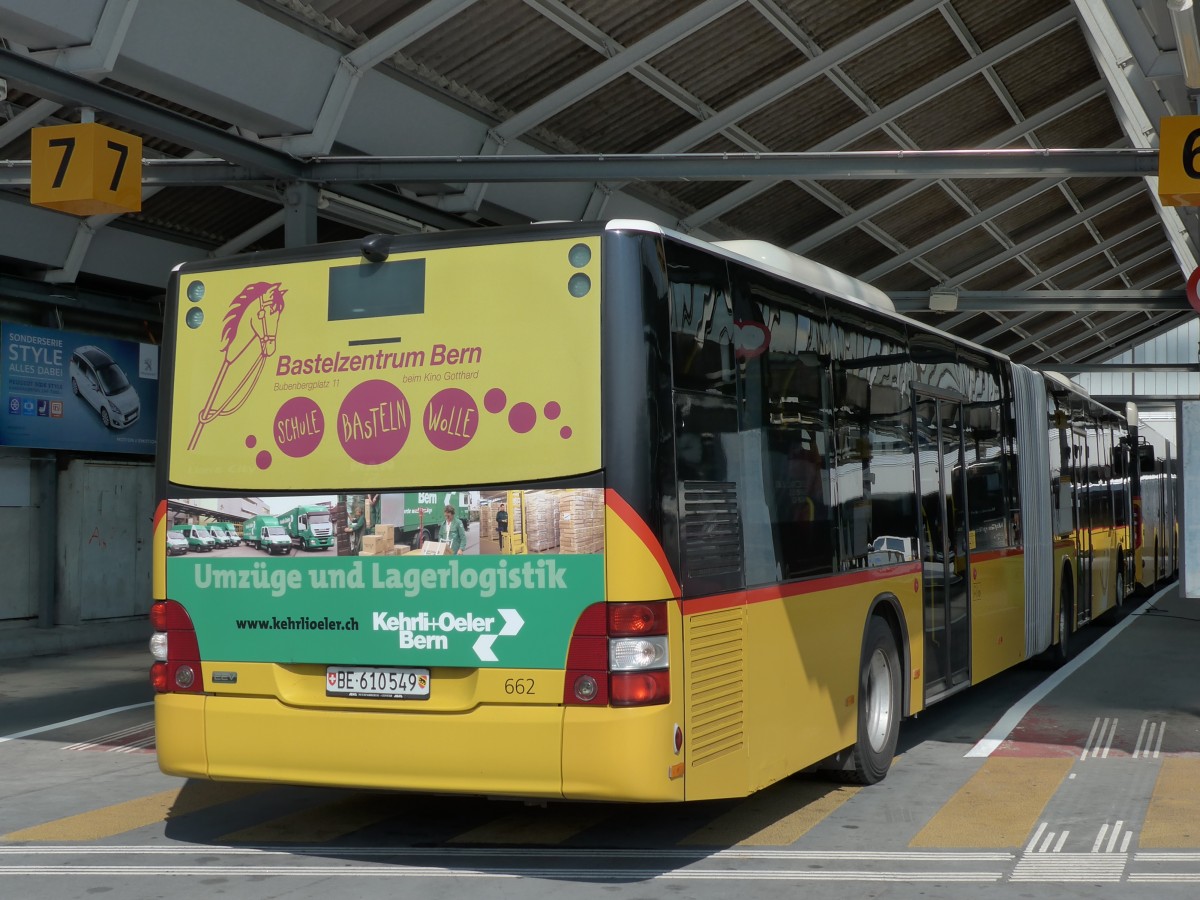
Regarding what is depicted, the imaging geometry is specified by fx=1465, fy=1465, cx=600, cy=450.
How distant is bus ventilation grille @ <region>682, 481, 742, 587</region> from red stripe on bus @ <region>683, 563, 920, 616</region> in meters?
0.10

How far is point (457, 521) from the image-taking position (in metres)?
6.28

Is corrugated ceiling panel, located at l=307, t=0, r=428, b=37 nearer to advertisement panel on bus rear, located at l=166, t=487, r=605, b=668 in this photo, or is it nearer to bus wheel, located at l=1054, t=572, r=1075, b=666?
advertisement panel on bus rear, located at l=166, t=487, r=605, b=668

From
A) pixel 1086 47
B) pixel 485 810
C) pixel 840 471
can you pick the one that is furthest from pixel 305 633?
pixel 1086 47

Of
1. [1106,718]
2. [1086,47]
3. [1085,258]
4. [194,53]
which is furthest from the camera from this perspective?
[1085,258]

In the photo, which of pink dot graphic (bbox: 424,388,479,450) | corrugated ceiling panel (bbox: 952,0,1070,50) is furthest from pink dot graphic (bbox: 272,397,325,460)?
corrugated ceiling panel (bbox: 952,0,1070,50)

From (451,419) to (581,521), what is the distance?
79cm

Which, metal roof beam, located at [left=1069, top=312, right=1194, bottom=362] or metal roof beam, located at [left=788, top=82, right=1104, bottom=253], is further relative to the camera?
metal roof beam, located at [left=1069, top=312, right=1194, bottom=362]

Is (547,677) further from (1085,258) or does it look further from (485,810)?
(1085,258)

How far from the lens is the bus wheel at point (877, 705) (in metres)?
8.15

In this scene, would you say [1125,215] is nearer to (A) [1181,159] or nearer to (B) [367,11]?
(A) [1181,159]

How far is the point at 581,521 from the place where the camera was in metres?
6.00

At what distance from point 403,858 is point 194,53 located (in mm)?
7428

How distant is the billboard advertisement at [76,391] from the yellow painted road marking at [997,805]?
12.4 metres

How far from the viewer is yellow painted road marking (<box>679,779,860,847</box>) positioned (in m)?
7.06
